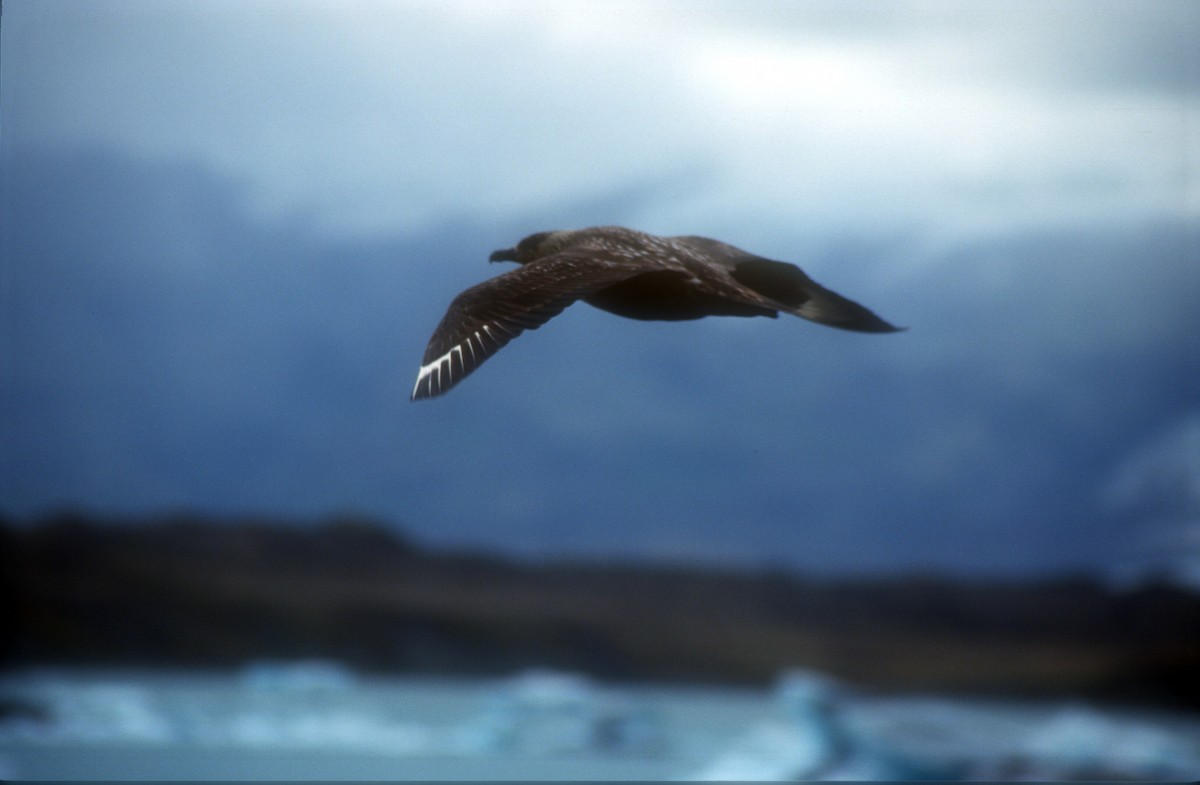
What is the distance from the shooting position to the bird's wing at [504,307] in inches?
76.7

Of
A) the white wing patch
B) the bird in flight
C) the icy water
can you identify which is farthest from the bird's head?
the icy water

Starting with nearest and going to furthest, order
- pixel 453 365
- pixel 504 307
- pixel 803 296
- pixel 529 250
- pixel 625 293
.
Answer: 1. pixel 453 365
2. pixel 504 307
3. pixel 625 293
4. pixel 803 296
5. pixel 529 250

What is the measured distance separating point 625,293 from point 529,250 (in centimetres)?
39

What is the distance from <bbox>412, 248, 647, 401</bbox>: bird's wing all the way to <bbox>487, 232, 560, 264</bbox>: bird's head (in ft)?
0.98

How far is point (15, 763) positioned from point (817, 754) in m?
6.31

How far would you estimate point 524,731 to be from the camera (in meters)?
9.95

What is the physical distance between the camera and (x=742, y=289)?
2.14 metres

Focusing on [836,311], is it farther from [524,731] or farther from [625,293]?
[524,731]

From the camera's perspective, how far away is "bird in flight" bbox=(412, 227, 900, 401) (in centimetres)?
198

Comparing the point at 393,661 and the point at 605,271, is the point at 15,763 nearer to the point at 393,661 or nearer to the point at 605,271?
the point at 393,661

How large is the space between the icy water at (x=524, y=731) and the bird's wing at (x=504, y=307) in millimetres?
8125

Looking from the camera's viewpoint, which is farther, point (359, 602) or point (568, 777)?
point (359, 602)

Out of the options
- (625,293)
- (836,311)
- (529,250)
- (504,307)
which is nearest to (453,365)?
(504,307)

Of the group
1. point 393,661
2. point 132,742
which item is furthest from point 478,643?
point 132,742
